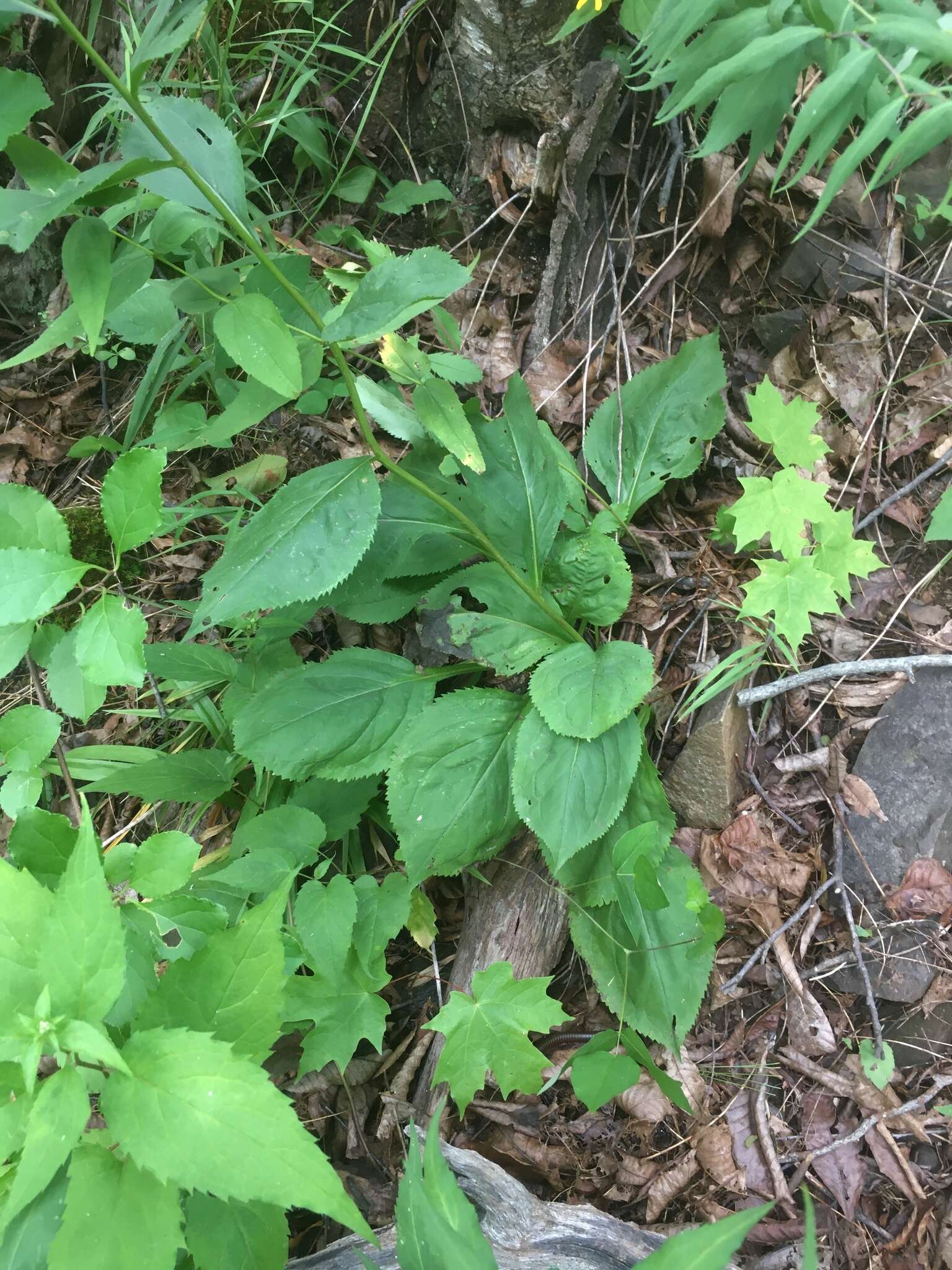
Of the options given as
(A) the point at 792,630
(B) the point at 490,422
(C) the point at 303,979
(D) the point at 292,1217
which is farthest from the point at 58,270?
(D) the point at 292,1217

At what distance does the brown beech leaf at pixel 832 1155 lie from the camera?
1964mm

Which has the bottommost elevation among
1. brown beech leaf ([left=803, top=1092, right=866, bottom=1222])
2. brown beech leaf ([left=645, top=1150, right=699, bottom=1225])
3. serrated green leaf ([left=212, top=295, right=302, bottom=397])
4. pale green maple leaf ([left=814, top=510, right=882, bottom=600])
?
brown beech leaf ([left=645, top=1150, right=699, bottom=1225])

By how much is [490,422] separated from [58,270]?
2.23 meters

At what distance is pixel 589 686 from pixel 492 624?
0.36 meters

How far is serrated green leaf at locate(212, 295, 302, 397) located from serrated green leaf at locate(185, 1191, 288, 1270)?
56.7 inches

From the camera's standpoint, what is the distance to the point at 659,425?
2.44 metres

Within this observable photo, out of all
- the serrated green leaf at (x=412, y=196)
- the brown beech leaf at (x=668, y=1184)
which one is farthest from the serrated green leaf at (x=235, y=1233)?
the serrated green leaf at (x=412, y=196)

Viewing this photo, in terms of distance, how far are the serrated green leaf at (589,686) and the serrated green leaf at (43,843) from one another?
1.14 metres

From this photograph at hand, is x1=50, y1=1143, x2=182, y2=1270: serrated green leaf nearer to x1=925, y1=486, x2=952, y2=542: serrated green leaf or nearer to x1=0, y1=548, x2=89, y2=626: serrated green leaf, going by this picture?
x1=0, y1=548, x2=89, y2=626: serrated green leaf

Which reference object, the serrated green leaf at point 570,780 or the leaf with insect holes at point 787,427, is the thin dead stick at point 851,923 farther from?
the leaf with insect holes at point 787,427

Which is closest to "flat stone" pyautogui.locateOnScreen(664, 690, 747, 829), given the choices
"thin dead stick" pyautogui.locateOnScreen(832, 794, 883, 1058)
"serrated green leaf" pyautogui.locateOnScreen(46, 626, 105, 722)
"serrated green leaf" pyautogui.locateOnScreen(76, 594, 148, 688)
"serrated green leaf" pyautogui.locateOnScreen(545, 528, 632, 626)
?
"thin dead stick" pyautogui.locateOnScreen(832, 794, 883, 1058)

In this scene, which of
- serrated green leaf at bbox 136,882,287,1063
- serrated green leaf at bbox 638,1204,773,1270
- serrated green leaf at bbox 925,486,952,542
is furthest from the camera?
serrated green leaf at bbox 925,486,952,542

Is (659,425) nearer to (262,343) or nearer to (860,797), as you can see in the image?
(860,797)

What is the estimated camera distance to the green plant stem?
1.15 meters
